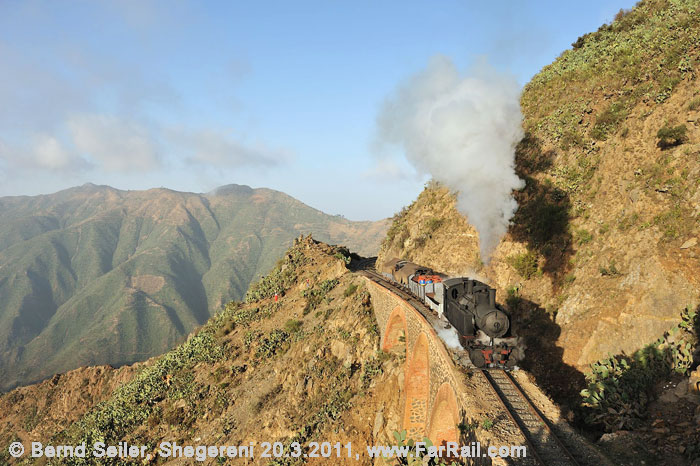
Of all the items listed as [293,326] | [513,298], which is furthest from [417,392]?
[293,326]

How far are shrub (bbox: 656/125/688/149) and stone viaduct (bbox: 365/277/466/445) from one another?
1567 cm

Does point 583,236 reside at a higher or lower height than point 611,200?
lower

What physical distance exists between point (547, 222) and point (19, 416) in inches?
2357

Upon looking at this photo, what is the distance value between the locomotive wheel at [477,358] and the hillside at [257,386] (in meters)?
8.06

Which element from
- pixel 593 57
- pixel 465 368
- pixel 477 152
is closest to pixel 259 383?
pixel 465 368

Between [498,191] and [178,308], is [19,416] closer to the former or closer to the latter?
[498,191]

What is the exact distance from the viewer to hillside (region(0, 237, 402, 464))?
22.7m

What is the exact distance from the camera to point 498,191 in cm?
2283

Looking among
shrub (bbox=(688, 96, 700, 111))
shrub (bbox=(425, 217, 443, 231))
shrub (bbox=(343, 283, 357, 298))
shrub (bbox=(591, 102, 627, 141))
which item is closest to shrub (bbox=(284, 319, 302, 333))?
shrub (bbox=(343, 283, 357, 298))

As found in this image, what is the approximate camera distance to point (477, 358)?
14.2 meters

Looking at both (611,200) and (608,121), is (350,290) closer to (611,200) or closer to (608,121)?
(611,200)

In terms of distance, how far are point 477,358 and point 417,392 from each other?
6.55m

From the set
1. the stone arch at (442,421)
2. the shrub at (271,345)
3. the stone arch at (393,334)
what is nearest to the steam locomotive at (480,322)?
the stone arch at (442,421)

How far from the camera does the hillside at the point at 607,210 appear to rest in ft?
48.5
